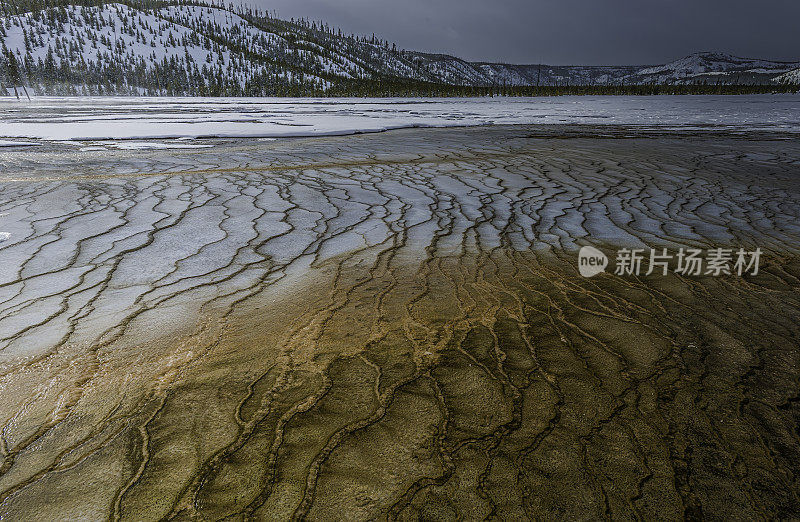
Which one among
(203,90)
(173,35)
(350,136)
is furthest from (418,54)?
(350,136)

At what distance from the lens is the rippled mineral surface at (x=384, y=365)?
111cm

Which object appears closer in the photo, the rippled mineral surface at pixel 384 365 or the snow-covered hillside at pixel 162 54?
the rippled mineral surface at pixel 384 365

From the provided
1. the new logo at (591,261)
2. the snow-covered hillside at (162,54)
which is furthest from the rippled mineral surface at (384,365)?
the snow-covered hillside at (162,54)

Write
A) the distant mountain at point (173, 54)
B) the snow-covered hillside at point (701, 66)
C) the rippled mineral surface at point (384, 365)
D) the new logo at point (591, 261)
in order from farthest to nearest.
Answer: the snow-covered hillside at point (701, 66), the distant mountain at point (173, 54), the new logo at point (591, 261), the rippled mineral surface at point (384, 365)

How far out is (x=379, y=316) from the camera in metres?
2.04

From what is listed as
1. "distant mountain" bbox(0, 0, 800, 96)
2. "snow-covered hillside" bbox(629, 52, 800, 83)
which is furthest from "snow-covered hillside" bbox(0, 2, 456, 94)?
"snow-covered hillside" bbox(629, 52, 800, 83)

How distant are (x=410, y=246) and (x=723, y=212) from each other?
10.2 feet

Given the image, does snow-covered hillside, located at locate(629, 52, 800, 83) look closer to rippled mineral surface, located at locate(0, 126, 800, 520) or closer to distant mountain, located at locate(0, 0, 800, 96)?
distant mountain, located at locate(0, 0, 800, 96)

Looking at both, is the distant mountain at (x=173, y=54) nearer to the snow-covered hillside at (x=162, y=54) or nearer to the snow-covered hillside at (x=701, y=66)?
the snow-covered hillside at (x=162, y=54)

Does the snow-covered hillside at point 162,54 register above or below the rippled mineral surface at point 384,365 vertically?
above

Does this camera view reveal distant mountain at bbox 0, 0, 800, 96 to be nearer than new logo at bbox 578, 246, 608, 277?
No

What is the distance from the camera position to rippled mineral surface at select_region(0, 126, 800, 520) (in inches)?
43.7

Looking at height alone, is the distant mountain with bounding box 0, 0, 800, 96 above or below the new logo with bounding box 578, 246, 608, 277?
above

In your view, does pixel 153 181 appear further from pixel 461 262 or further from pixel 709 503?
pixel 709 503
